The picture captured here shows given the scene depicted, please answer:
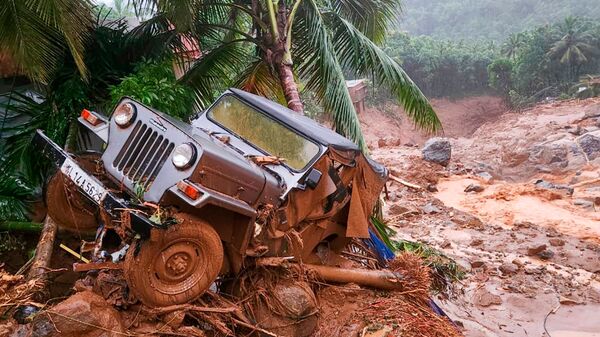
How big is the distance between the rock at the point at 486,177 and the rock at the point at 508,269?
955 centimetres

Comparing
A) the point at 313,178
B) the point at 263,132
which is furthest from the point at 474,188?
the point at 313,178

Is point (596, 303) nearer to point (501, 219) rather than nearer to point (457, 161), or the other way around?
point (501, 219)

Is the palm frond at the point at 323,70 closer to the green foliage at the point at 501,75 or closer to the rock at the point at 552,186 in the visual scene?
the rock at the point at 552,186

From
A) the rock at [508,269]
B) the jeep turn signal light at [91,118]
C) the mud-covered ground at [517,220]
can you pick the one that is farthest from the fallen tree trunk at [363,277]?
the rock at [508,269]

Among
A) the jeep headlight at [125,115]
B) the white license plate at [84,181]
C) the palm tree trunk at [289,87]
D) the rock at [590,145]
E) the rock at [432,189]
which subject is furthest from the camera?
the rock at [590,145]

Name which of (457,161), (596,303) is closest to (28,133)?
(596,303)

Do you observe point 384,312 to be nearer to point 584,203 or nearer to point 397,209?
point 397,209

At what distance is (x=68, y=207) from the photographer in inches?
172

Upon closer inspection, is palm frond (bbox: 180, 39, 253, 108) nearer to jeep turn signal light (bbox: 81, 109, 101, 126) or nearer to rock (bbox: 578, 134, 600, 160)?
jeep turn signal light (bbox: 81, 109, 101, 126)

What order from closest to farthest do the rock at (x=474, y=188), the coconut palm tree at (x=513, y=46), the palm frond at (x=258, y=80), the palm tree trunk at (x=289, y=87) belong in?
the palm tree trunk at (x=289, y=87), the palm frond at (x=258, y=80), the rock at (x=474, y=188), the coconut palm tree at (x=513, y=46)

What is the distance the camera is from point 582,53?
3441 cm

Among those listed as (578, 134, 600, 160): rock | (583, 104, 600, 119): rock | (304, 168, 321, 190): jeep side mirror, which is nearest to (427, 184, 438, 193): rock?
(578, 134, 600, 160): rock

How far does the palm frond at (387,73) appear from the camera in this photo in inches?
355

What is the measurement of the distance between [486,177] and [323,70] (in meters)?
14.1
